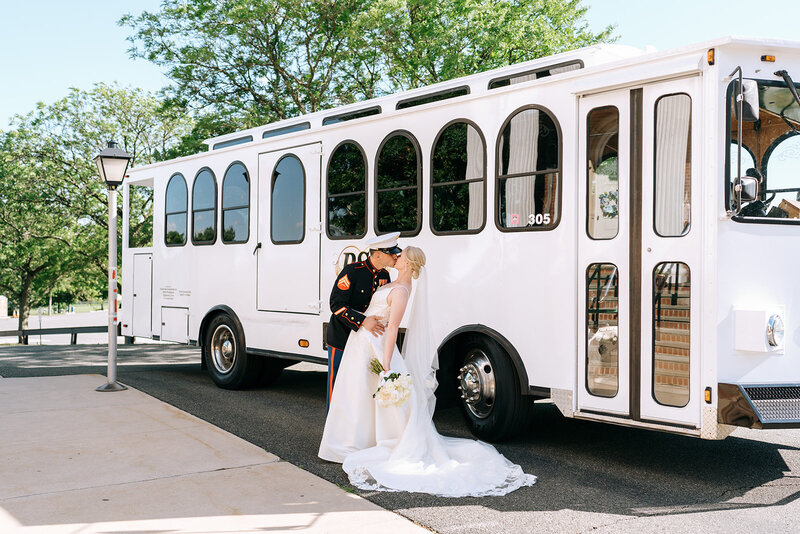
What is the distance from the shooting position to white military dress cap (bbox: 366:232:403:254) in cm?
582

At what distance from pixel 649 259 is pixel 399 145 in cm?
289

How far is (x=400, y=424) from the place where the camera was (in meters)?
5.66

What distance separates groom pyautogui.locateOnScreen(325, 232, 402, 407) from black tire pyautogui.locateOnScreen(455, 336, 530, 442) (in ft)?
3.52

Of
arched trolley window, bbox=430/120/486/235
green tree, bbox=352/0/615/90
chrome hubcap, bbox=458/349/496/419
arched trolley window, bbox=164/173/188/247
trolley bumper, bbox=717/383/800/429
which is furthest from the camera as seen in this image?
green tree, bbox=352/0/615/90

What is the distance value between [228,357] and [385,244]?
442cm

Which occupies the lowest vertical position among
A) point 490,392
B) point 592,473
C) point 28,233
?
point 592,473

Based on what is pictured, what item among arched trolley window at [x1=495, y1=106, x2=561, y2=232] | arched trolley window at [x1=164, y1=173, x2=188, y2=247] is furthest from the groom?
arched trolley window at [x1=164, y1=173, x2=188, y2=247]

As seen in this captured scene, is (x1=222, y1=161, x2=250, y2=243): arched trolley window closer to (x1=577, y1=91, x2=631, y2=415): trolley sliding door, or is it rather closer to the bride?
the bride

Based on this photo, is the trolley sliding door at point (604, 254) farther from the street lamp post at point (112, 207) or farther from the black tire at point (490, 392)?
the street lamp post at point (112, 207)

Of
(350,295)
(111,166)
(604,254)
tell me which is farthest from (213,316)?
(604,254)

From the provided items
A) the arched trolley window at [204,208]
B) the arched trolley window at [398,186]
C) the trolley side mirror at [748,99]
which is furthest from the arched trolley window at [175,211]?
the trolley side mirror at [748,99]

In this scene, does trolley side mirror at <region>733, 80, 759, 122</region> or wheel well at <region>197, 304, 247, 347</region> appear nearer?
trolley side mirror at <region>733, 80, 759, 122</region>

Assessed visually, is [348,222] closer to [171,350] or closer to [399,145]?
[399,145]

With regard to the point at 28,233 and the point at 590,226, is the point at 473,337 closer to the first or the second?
the point at 590,226
